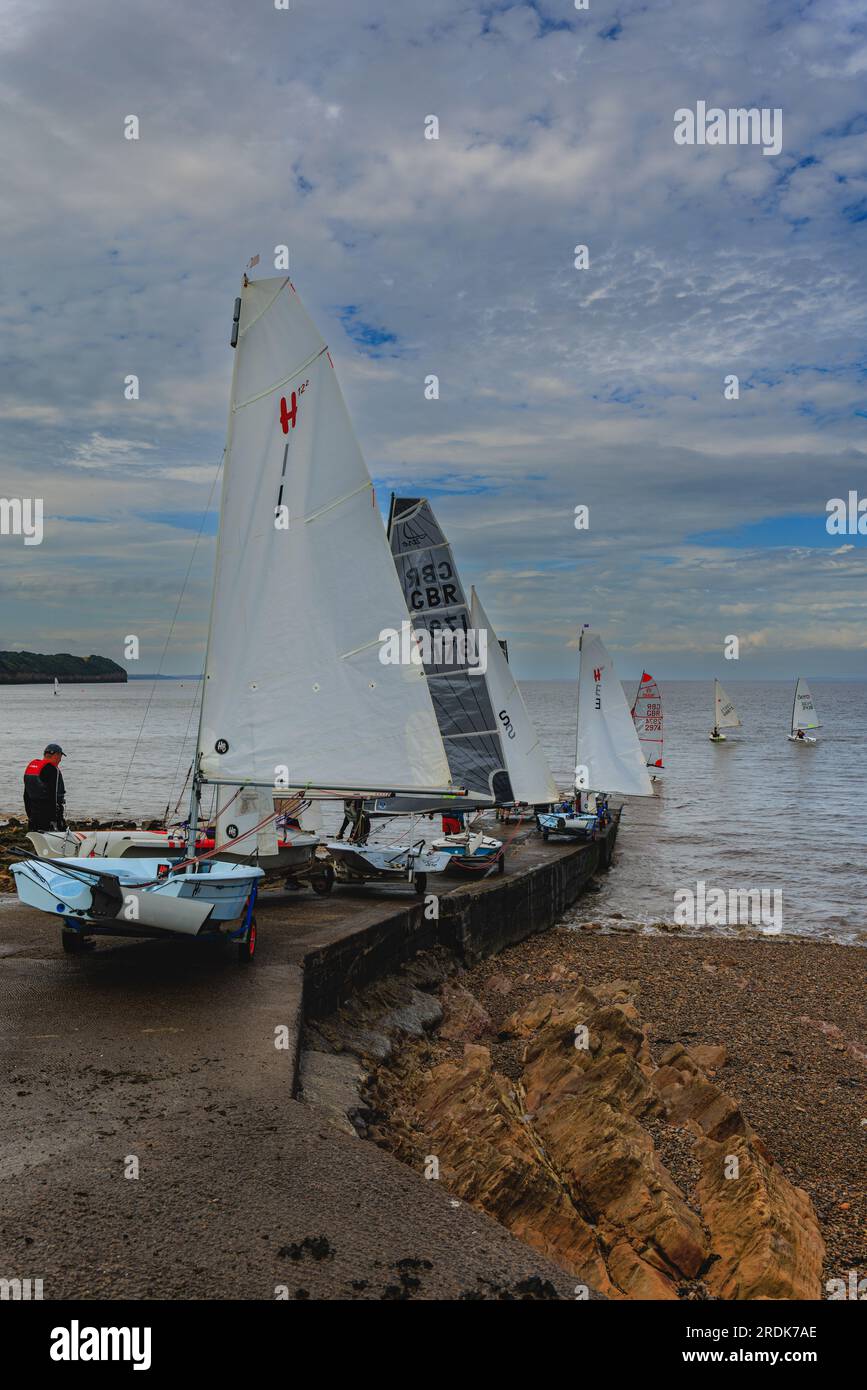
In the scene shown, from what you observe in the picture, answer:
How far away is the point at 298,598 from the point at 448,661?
10017 mm

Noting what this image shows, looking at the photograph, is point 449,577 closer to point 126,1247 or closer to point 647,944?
point 647,944

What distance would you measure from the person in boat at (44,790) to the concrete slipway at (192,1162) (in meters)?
5.05

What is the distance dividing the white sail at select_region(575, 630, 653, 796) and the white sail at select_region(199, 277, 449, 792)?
22.5 m

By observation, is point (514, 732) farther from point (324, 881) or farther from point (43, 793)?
point (43, 793)

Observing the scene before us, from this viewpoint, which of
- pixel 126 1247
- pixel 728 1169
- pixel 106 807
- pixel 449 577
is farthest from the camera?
pixel 106 807

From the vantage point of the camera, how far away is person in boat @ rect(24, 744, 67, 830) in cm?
1493

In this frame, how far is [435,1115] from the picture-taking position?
27.7 feet

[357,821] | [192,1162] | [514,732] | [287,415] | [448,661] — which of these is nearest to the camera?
[192,1162]

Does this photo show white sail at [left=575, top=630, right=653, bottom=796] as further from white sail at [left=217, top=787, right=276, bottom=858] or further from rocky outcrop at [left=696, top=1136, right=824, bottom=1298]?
rocky outcrop at [left=696, top=1136, right=824, bottom=1298]

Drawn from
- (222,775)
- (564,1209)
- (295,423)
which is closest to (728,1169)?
(564,1209)

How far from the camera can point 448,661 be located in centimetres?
2156

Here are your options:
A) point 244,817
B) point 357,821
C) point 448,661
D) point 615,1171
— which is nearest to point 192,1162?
point 615,1171
